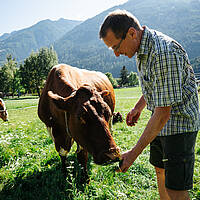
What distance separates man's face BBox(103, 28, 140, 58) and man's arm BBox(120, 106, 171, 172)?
0.78 m

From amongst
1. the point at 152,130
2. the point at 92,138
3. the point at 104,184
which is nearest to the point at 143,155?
the point at 104,184

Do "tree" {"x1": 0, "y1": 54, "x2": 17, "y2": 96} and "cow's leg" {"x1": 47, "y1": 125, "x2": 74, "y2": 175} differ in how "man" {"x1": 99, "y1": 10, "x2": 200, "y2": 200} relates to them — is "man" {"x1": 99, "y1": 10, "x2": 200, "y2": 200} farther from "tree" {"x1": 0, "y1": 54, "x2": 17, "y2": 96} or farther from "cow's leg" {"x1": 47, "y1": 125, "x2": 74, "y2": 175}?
"tree" {"x1": 0, "y1": 54, "x2": 17, "y2": 96}

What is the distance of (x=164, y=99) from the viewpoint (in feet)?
5.78

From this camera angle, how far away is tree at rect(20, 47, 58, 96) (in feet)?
156

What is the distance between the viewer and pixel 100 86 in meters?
5.25

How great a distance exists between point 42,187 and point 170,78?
343cm

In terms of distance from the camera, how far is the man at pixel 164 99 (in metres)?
1.81

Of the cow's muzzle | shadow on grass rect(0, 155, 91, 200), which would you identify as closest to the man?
the cow's muzzle

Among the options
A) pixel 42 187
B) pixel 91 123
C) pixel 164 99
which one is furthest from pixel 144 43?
pixel 42 187

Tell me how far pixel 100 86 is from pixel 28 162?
291 cm

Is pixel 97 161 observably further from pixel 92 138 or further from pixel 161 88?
pixel 161 88

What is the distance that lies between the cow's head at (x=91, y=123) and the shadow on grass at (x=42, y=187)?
105 cm

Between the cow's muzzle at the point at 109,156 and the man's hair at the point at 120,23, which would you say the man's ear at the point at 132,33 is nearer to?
the man's hair at the point at 120,23

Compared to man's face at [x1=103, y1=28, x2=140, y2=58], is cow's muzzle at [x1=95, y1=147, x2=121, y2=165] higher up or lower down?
lower down
